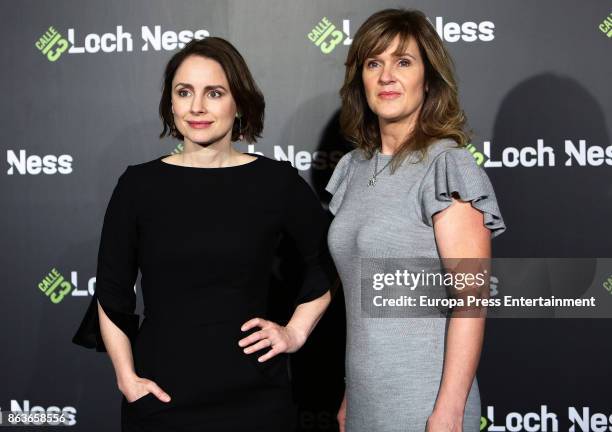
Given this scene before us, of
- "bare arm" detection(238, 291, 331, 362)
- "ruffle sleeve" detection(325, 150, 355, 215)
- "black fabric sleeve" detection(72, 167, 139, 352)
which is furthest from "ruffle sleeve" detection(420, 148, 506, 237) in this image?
"black fabric sleeve" detection(72, 167, 139, 352)

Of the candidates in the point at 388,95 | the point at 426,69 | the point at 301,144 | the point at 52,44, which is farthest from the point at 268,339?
the point at 52,44

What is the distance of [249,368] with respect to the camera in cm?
165

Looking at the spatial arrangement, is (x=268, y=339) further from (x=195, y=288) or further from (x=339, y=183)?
(x=339, y=183)

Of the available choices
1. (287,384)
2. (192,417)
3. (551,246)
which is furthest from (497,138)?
(192,417)

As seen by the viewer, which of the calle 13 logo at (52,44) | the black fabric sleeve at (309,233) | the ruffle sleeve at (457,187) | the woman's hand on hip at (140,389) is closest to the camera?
the ruffle sleeve at (457,187)

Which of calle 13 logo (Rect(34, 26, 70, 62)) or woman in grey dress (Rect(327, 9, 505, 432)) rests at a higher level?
calle 13 logo (Rect(34, 26, 70, 62))

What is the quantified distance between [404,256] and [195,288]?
0.53m

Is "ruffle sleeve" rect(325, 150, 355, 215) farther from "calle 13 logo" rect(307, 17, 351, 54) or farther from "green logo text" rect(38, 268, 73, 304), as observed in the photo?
"green logo text" rect(38, 268, 73, 304)

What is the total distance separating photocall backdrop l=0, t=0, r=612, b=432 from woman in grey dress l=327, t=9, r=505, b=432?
81 centimetres

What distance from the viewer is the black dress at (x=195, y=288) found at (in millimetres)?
1604

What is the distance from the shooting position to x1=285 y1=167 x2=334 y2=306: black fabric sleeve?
181 centimetres

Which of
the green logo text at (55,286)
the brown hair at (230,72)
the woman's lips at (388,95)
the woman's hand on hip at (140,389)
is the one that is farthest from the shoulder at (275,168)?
the green logo text at (55,286)

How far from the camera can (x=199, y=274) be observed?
1.62 metres

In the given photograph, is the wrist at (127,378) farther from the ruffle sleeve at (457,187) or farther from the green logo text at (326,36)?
the green logo text at (326,36)
